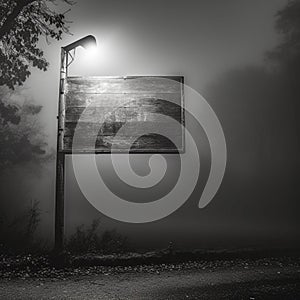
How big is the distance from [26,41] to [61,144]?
2.83m

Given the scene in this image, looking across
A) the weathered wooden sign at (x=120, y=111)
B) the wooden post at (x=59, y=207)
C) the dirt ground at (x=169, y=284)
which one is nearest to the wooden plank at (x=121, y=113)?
the weathered wooden sign at (x=120, y=111)

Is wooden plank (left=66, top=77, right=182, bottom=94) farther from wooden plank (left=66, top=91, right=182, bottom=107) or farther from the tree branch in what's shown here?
the tree branch

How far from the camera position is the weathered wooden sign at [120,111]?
6.96 m

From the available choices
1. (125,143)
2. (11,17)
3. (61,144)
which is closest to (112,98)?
(125,143)

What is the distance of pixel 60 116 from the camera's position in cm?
692

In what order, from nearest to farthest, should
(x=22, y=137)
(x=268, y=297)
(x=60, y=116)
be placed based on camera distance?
1. (x=268, y=297)
2. (x=60, y=116)
3. (x=22, y=137)

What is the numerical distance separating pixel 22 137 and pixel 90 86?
199cm

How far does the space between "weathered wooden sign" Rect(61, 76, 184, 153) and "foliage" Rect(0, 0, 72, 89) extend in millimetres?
1330

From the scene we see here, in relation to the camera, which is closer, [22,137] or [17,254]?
[17,254]

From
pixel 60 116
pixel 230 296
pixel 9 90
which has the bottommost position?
pixel 230 296

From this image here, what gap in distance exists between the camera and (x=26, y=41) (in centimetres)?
777

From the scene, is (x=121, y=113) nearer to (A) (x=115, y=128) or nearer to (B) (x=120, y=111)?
(B) (x=120, y=111)

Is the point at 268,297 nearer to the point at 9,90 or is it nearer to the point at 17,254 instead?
the point at 17,254

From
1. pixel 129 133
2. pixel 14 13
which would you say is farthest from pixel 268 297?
pixel 14 13
